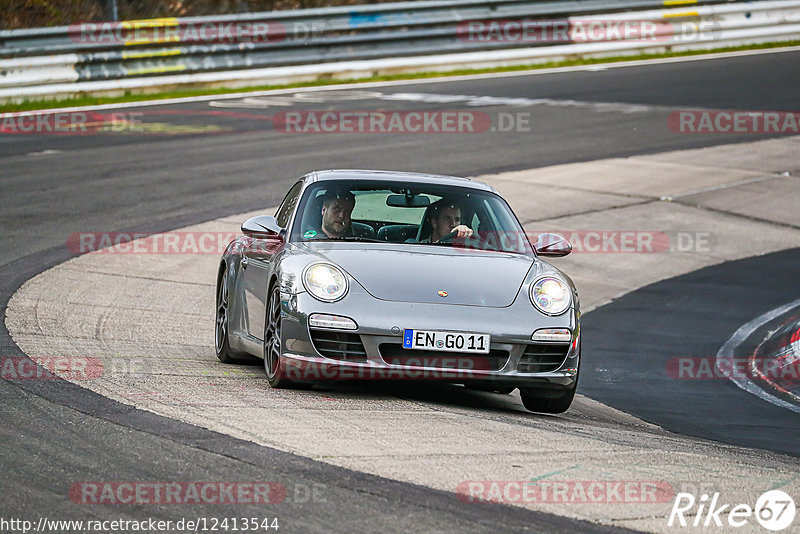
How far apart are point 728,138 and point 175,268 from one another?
1130 centimetres

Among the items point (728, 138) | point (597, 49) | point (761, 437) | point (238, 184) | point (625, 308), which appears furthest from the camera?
point (597, 49)

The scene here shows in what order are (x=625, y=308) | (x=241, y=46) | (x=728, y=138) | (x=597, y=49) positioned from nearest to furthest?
(x=625, y=308) < (x=728, y=138) < (x=241, y=46) < (x=597, y=49)

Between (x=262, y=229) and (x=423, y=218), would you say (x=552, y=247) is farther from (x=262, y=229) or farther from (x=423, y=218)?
(x=262, y=229)

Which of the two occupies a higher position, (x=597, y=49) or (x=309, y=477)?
(x=597, y=49)

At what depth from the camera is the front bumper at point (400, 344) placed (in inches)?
278

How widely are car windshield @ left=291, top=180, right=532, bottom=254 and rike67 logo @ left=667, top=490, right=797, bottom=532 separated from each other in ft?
10.3

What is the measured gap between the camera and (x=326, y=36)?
25906 mm

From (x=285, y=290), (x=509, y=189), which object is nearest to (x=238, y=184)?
(x=509, y=189)

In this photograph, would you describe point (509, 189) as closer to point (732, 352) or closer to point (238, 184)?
point (238, 184)

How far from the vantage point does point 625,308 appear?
1244 cm

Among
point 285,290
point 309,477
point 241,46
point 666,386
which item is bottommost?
point 666,386

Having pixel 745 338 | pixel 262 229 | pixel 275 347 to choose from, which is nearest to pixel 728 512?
pixel 275 347

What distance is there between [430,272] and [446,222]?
0.96m

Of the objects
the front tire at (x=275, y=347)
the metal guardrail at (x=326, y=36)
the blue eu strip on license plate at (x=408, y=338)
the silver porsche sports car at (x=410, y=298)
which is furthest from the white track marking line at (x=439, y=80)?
the blue eu strip on license plate at (x=408, y=338)
